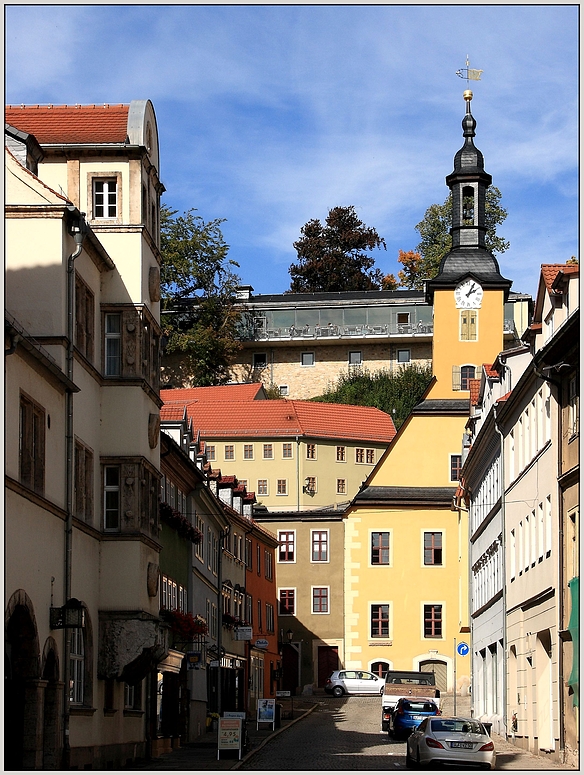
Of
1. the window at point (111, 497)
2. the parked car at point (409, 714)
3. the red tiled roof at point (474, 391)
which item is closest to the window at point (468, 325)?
the red tiled roof at point (474, 391)

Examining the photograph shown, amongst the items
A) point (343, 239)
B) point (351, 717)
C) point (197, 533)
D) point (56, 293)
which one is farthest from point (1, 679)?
point (343, 239)

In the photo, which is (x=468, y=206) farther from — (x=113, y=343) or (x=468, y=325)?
(x=113, y=343)

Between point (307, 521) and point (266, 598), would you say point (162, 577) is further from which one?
point (307, 521)

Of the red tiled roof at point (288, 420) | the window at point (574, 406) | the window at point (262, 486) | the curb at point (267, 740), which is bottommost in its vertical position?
the curb at point (267, 740)

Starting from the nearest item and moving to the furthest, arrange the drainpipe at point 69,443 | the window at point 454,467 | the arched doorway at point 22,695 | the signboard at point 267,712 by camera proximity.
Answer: the arched doorway at point 22,695
the drainpipe at point 69,443
the signboard at point 267,712
the window at point 454,467

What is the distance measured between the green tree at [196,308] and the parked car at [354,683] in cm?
3577

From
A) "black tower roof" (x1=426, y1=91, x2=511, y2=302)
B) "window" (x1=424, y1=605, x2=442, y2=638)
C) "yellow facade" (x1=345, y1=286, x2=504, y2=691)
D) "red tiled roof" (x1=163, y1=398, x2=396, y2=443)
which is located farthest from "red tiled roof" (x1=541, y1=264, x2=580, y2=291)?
"red tiled roof" (x1=163, y1=398, x2=396, y2=443)

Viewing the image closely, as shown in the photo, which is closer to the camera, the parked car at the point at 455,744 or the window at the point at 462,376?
the parked car at the point at 455,744

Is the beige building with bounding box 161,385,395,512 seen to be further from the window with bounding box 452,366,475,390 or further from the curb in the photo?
the curb

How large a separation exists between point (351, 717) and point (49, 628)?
96.7 ft

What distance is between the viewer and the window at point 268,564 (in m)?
64.7

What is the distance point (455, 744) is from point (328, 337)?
78.3 meters

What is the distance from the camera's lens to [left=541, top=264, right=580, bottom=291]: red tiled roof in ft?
→ 89.1

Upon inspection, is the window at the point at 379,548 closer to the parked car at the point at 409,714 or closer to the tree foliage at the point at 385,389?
the tree foliage at the point at 385,389
